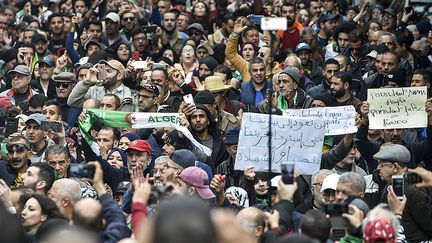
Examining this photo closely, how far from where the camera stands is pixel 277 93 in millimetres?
15141

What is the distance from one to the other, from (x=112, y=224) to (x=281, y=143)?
364cm

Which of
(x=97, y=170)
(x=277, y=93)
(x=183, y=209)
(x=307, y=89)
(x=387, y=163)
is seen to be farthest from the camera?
(x=307, y=89)

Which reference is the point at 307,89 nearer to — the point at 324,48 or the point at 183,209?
the point at 324,48

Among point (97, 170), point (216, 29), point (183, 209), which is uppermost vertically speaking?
point (183, 209)

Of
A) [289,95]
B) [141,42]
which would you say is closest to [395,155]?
[289,95]

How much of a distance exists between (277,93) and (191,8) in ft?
22.4

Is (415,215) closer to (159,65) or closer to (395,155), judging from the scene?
(395,155)

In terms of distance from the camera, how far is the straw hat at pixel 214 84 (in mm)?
15461

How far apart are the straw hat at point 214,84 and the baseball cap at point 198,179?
165 inches

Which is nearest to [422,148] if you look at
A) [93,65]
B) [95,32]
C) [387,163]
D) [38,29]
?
[387,163]

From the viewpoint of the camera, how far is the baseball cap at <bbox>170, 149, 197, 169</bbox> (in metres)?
12.1

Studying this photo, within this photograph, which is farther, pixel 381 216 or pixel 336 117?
pixel 336 117

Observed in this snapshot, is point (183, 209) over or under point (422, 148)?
over

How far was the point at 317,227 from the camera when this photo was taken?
8391mm
